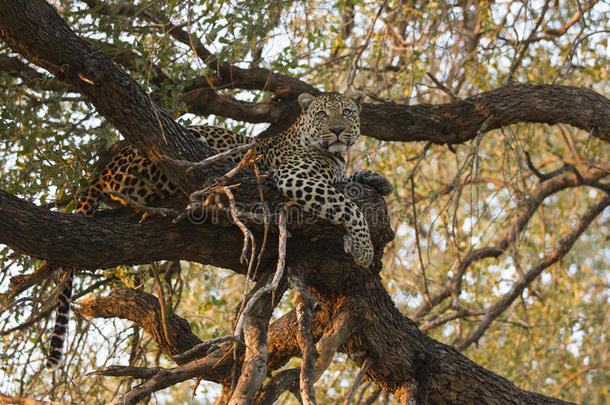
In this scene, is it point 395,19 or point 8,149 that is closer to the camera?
point 8,149

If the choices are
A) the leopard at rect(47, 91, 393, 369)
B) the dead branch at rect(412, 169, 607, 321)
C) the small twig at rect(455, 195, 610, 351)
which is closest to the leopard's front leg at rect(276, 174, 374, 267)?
the leopard at rect(47, 91, 393, 369)

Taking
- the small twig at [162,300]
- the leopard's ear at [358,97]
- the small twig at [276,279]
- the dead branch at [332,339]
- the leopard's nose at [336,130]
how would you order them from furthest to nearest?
the leopard's ear at [358,97] → the leopard's nose at [336,130] → the small twig at [162,300] → the dead branch at [332,339] → the small twig at [276,279]

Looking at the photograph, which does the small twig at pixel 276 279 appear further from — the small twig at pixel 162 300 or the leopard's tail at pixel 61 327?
the leopard's tail at pixel 61 327

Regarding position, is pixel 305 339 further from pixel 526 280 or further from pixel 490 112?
pixel 526 280

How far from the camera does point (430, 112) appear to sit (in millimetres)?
6617

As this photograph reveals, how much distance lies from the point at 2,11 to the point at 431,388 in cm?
389

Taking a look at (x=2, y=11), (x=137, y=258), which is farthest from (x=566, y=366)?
(x=2, y=11)

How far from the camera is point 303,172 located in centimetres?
513

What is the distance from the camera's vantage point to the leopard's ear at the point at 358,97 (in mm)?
6352

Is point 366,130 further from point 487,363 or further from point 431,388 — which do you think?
point 487,363

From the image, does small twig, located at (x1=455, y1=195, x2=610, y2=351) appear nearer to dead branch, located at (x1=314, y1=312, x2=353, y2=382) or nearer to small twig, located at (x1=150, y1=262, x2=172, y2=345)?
dead branch, located at (x1=314, y1=312, x2=353, y2=382)

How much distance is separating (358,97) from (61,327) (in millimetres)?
3272

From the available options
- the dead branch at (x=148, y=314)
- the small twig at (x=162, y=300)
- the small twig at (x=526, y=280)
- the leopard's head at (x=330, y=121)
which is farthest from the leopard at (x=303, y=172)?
the small twig at (x=526, y=280)

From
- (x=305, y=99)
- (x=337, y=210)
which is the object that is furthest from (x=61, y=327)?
(x=305, y=99)
